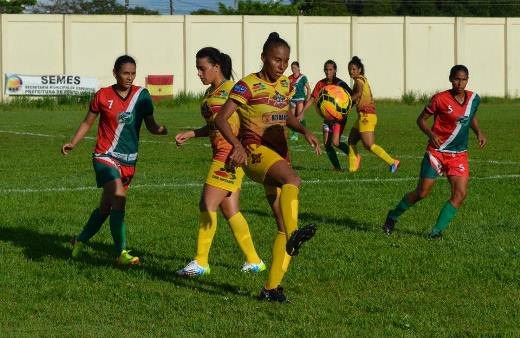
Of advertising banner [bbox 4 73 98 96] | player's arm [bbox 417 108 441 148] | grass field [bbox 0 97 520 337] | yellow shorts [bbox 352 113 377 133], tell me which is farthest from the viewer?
advertising banner [bbox 4 73 98 96]

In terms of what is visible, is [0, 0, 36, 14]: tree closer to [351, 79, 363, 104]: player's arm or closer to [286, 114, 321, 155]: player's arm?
[351, 79, 363, 104]: player's arm

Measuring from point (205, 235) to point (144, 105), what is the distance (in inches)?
58.0

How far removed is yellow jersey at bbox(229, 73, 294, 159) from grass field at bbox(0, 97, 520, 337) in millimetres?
1233

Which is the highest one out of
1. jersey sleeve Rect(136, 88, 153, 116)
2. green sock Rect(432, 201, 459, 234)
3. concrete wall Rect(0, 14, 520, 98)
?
concrete wall Rect(0, 14, 520, 98)

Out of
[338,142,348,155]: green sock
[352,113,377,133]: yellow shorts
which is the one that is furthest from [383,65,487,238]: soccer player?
[338,142,348,155]: green sock

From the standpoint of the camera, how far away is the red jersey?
487 inches

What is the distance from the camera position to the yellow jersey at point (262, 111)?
29.7 ft

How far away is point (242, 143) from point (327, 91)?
1066 centimetres

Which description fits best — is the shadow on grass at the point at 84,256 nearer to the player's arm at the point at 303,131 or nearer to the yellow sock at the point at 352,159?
the player's arm at the point at 303,131

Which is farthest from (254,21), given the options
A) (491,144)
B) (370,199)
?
(370,199)

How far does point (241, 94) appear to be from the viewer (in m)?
9.01

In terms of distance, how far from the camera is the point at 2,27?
5391 cm

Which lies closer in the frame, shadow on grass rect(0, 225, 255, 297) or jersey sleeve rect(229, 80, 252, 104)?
jersey sleeve rect(229, 80, 252, 104)

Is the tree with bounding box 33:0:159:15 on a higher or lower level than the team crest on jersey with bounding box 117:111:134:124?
higher
